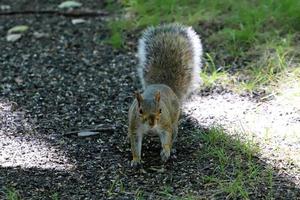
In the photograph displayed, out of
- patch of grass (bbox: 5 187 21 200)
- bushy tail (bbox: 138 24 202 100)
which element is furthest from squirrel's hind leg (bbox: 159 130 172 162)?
patch of grass (bbox: 5 187 21 200)

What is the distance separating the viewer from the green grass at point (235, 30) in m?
4.25

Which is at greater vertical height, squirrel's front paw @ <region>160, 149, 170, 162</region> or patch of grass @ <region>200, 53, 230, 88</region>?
squirrel's front paw @ <region>160, 149, 170, 162</region>

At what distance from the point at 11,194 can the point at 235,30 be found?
243 cm

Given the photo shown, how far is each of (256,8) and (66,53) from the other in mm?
1466

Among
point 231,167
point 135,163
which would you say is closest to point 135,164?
point 135,163

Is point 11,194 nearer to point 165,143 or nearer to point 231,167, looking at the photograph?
point 165,143

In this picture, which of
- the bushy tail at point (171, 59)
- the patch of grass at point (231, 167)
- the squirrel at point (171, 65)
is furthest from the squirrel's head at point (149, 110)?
the bushy tail at point (171, 59)

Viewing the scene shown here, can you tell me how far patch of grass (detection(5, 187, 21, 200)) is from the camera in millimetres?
2822

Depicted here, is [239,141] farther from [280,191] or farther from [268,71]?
[268,71]

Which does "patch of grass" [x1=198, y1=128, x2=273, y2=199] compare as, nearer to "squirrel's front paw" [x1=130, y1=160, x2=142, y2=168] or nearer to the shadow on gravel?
the shadow on gravel

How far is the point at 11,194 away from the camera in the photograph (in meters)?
2.84

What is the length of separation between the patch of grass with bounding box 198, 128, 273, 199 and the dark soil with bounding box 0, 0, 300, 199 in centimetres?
4

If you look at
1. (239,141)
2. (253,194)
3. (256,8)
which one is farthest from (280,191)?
(256,8)

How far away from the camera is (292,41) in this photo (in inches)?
179
